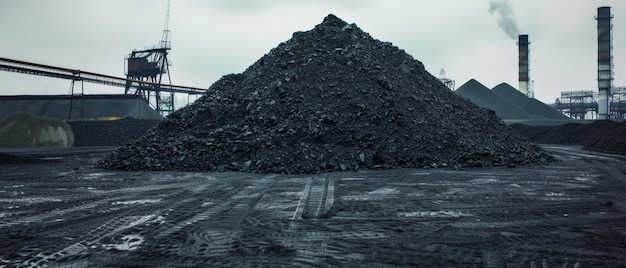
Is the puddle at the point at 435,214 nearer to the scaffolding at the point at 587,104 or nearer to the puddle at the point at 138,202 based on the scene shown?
the puddle at the point at 138,202

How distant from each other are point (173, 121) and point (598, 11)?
151 feet

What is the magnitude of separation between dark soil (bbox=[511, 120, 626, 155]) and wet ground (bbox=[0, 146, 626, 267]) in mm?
9874

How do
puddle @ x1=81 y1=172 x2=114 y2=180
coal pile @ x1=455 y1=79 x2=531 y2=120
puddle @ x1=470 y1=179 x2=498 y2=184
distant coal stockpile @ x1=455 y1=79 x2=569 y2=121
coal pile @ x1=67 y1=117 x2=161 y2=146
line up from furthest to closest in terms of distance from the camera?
1. distant coal stockpile @ x1=455 y1=79 x2=569 y2=121
2. coal pile @ x1=455 y1=79 x2=531 y2=120
3. coal pile @ x1=67 y1=117 x2=161 y2=146
4. puddle @ x1=81 y1=172 x2=114 y2=180
5. puddle @ x1=470 y1=179 x2=498 y2=184

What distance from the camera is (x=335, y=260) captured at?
7.62 feet

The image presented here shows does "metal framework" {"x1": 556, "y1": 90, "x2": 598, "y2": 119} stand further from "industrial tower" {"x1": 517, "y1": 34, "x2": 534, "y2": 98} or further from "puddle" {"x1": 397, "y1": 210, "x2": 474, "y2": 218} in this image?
"puddle" {"x1": 397, "y1": 210, "x2": 474, "y2": 218}

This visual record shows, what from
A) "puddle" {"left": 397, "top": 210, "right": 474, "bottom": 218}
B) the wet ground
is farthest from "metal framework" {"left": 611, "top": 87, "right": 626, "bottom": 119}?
"puddle" {"left": 397, "top": 210, "right": 474, "bottom": 218}

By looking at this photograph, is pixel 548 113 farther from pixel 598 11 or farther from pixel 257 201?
pixel 257 201

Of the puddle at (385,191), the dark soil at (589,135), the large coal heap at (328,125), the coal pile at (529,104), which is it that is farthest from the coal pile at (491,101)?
the puddle at (385,191)

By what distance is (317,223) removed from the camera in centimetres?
326

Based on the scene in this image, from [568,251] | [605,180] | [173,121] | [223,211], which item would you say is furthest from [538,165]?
[173,121]

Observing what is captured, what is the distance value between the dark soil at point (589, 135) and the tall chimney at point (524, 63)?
23.8 metres

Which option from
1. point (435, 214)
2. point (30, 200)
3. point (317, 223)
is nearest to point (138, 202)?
point (30, 200)

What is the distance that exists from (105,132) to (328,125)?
19.5 meters

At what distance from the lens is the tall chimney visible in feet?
148
